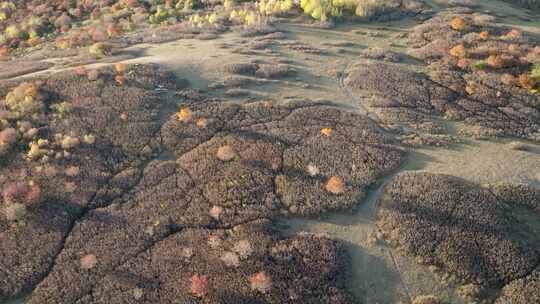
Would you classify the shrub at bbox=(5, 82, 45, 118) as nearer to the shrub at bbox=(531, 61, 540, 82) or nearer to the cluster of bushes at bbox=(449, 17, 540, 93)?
the cluster of bushes at bbox=(449, 17, 540, 93)

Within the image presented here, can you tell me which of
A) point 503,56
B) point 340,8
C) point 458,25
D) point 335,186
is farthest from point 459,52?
point 335,186

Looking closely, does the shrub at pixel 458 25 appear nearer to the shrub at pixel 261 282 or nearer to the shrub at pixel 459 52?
the shrub at pixel 459 52

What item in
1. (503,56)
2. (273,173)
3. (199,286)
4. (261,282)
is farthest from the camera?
(503,56)

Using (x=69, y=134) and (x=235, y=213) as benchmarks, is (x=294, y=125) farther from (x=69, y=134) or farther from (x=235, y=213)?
(x=69, y=134)

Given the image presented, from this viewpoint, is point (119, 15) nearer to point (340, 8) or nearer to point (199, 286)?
point (340, 8)

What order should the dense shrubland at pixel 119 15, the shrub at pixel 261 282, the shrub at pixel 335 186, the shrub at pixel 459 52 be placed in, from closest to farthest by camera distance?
the shrub at pixel 261 282
the shrub at pixel 335 186
the shrub at pixel 459 52
the dense shrubland at pixel 119 15

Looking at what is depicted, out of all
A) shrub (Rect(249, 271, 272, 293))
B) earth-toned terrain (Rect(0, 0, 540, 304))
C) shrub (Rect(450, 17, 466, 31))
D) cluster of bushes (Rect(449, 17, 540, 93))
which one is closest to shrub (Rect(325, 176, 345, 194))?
earth-toned terrain (Rect(0, 0, 540, 304))

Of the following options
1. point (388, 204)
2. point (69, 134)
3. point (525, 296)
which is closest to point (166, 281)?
point (388, 204)

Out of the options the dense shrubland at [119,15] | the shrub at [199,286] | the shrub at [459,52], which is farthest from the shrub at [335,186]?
the dense shrubland at [119,15]
